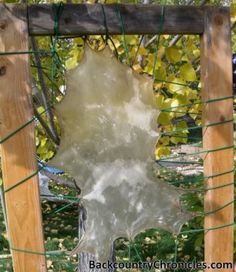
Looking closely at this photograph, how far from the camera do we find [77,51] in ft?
8.82

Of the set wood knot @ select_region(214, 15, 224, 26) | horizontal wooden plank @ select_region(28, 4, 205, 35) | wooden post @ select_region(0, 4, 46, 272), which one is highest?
wood knot @ select_region(214, 15, 224, 26)

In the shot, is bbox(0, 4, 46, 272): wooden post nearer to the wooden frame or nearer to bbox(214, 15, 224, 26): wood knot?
the wooden frame

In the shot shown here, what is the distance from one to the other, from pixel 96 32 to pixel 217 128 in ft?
2.11

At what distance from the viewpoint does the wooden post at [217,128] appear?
1896 mm

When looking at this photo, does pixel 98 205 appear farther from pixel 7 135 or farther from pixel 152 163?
pixel 7 135

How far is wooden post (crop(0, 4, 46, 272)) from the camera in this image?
5.62 ft

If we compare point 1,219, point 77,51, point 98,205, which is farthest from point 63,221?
point 98,205

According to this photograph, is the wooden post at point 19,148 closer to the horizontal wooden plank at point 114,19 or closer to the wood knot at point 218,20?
the horizontal wooden plank at point 114,19

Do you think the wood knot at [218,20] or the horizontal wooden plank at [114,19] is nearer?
the horizontal wooden plank at [114,19]

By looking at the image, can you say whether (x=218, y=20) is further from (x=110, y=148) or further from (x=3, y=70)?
(x=3, y=70)

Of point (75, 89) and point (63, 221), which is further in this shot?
point (63, 221)

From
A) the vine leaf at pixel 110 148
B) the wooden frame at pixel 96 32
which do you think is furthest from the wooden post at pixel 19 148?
the vine leaf at pixel 110 148

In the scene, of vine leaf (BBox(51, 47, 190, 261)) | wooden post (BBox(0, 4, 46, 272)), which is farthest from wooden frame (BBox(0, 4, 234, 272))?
vine leaf (BBox(51, 47, 190, 261))

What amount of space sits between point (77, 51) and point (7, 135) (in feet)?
3.52
